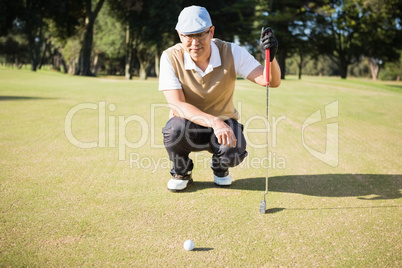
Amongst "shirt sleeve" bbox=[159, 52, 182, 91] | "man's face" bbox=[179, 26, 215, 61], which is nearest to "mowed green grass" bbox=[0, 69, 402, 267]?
"shirt sleeve" bbox=[159, 52, 182, 91]

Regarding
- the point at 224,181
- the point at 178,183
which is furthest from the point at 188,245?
the point at 224,181

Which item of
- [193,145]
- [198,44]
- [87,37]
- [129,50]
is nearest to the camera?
[198,44]

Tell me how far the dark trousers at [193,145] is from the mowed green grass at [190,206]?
27 cm

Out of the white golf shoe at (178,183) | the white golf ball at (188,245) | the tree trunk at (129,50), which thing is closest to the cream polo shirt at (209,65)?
the white golf shoe at (178,183)

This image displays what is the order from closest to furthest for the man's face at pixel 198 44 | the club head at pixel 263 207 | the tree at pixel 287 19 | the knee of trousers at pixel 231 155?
the club head at pixel 263 207
the man's face at pixel 198 44
the knee of trousers at pixel 231 155
the tree at pixel 287 19

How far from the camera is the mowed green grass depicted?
8.76 ft

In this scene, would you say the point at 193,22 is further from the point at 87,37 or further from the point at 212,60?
the point at 87,37

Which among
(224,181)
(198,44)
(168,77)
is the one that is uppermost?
(198,44)

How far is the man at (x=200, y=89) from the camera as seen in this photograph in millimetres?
4016

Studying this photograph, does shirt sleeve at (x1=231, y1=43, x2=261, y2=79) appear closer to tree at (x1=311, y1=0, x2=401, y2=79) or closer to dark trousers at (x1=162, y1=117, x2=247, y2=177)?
dark trousers at (x1=162, y1=117, x2=247, y2=177)

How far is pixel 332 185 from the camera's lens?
14.5ft

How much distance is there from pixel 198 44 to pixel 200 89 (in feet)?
1.68

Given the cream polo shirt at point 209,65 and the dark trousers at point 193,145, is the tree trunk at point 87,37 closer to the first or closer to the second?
the cream polo shirt at point 209,65

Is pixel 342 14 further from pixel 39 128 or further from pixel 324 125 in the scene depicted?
pixel 39 128
